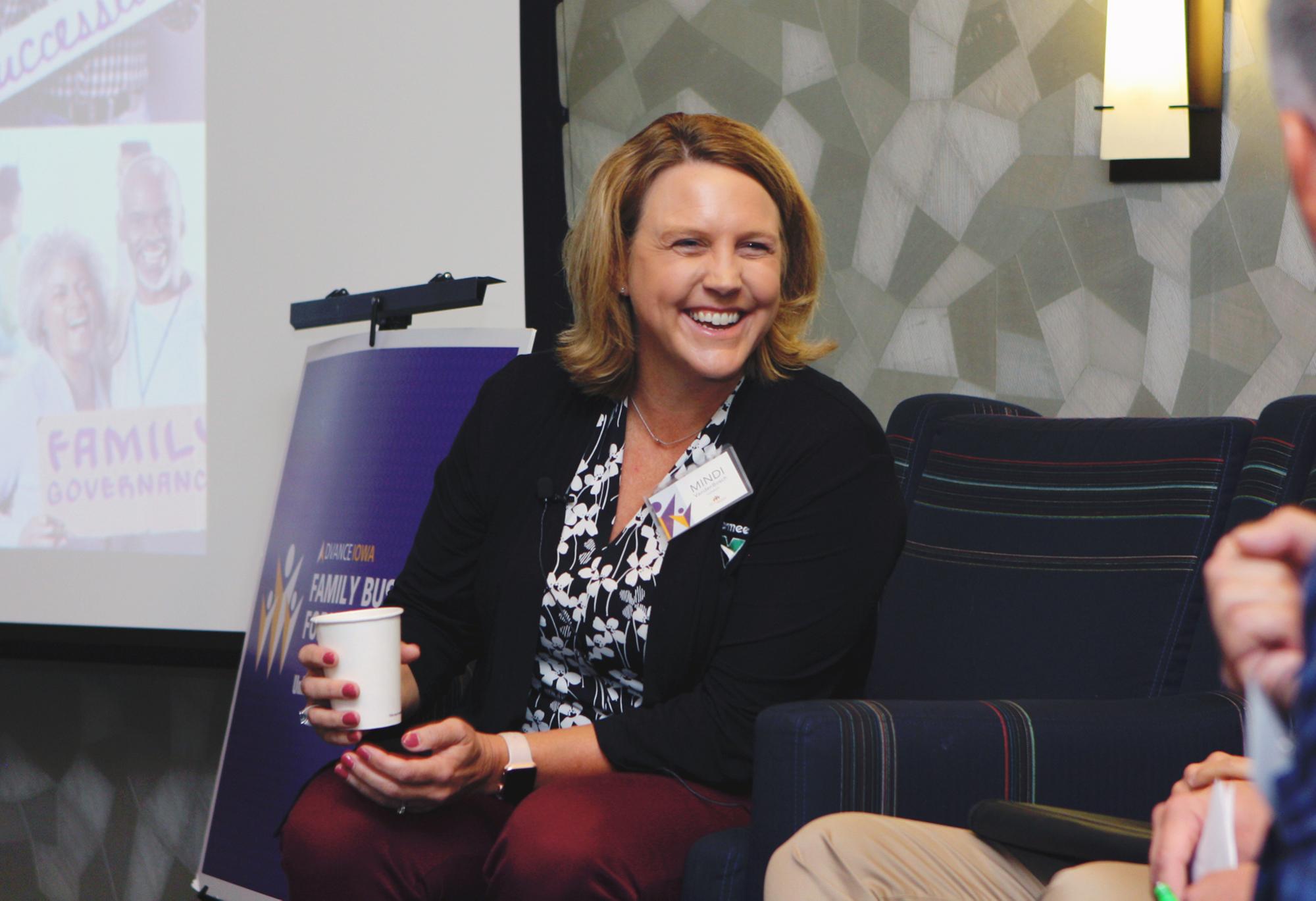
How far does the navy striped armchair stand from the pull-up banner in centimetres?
73

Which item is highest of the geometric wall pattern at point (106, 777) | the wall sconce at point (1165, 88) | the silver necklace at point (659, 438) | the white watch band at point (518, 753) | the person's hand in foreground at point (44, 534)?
the wall sconce at point (1165, 88)

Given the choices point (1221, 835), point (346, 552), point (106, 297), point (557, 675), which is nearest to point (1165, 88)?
point (557, 675)

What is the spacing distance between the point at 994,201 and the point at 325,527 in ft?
4.60

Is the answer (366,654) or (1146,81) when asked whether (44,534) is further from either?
(1146,81)

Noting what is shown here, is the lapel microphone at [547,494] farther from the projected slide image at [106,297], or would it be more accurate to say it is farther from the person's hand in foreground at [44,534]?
the person's hand in foreground at [44,534]

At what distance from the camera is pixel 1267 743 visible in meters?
0.37

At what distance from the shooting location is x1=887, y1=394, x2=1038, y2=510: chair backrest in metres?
2.05

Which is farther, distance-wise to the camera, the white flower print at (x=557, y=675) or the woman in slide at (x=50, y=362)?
the woman in slide at (x=50, y=362)

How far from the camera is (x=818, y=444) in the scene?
1549 mm

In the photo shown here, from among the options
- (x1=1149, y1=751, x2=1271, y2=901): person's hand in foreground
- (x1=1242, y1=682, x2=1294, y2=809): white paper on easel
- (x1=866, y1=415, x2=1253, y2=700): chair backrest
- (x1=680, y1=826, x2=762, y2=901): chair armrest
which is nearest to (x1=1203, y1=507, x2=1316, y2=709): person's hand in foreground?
(x1=1242, y1=682, x2=1294, y2=809): white paper on easel

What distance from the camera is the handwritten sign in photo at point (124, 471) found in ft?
8.55

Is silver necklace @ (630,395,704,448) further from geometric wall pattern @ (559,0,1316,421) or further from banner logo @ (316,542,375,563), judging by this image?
geometric wall pattern @ (559,0,1316,421)

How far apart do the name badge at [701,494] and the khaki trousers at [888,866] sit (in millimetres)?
416

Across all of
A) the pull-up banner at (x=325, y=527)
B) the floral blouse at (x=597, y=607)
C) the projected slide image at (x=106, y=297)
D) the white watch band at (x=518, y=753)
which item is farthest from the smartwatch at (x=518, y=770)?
the projected slide image at (x=106, y=297)
